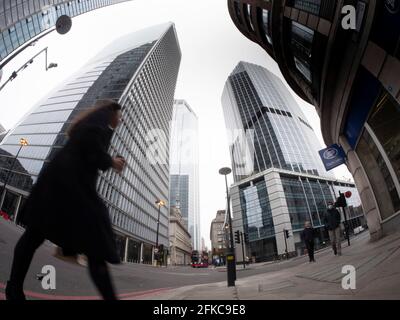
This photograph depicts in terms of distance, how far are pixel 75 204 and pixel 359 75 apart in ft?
26.3

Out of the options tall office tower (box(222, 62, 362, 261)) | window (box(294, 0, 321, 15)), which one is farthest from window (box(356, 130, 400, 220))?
window (box(294, 0, 321, 15))

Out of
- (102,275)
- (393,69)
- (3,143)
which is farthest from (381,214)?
(3,143)

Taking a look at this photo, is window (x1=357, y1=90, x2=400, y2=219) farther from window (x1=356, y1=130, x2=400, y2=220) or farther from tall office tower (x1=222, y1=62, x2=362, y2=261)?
tall office tower (x1=222, y1=62, x2=362, y2=261)

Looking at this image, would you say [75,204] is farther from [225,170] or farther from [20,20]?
[20,20]

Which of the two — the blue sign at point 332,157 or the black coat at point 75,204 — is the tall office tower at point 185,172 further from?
the black coat at point 75,204

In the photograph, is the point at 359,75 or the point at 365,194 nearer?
the point at 359,75

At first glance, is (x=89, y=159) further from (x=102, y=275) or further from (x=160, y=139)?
(x=160, y=139)

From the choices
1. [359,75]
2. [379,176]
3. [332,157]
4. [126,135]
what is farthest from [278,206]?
[126,135]

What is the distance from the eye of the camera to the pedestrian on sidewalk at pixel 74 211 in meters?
1.33

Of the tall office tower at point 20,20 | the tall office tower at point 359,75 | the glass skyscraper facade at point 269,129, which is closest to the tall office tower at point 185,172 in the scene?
the tall office tower at point 20,20

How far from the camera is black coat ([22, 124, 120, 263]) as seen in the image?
4.42ft

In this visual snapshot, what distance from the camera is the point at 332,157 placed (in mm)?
8742

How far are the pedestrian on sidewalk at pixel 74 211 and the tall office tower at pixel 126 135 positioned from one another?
30345mm

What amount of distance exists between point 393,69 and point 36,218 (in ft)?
22.7
